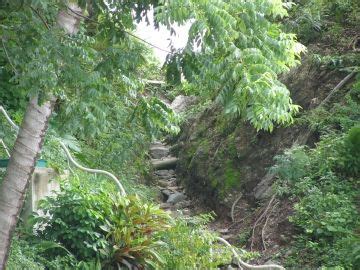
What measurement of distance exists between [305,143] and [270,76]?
4.75 m

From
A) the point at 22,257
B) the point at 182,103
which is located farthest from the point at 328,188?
the point at 182,103

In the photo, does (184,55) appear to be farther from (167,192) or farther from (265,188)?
(167,192)

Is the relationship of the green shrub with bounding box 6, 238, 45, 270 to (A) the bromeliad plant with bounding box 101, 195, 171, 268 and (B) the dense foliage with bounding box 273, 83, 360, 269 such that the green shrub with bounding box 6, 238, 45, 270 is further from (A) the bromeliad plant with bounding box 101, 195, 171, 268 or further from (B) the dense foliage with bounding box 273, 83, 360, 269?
(B) the dense foliage with bounding box 273, 83, 360, 269

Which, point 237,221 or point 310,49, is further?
point 310,49

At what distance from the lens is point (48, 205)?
6656 mm

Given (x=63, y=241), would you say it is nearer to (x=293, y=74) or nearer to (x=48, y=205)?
(x=48, y=205)

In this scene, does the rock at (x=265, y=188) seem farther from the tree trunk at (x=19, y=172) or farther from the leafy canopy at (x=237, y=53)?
→ the tree trunk at (x=19, y=172)

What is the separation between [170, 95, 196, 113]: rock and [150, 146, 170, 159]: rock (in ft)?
4.03

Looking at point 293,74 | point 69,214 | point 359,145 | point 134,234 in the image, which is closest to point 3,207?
point 69,214

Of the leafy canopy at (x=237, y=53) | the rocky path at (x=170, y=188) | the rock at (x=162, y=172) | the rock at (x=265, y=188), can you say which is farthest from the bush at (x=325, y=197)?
the rock at (x=162, y=172)

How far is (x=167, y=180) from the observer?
12719mm

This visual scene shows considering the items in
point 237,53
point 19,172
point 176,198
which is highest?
point 237,53

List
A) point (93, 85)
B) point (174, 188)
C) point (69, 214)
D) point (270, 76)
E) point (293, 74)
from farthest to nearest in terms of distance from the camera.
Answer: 1. point (174, 188)
2. point (293, 74)
3. point (69, 214)
4. point (93, 85)
5. point (270, 76)

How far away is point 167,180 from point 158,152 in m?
1.66
